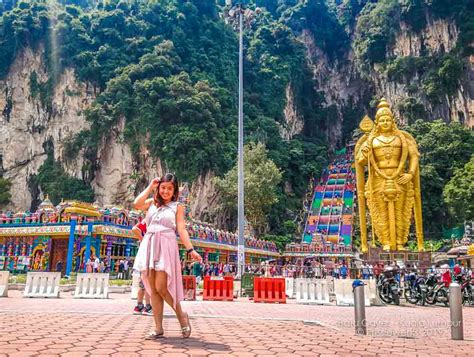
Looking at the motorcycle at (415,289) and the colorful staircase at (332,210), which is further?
the colorful staircase at (332,210)

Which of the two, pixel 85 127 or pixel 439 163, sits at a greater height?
pixel 85 127

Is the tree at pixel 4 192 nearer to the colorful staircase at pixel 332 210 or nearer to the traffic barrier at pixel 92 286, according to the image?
the colorful staircase at pixel 332 210

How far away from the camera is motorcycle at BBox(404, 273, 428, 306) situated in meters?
10.2

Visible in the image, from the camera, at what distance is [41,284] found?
34.1ft

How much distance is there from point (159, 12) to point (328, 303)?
37.7 meters

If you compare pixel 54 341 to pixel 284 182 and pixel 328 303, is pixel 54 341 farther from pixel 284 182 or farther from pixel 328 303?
pixel 284 182

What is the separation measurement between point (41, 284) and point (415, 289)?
9188mm

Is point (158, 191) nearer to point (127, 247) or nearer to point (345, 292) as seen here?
point (345, 292)

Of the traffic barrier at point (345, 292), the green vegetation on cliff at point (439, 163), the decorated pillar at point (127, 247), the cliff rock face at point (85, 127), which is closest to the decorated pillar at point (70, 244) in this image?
the decorated pillar at point (127, 247)

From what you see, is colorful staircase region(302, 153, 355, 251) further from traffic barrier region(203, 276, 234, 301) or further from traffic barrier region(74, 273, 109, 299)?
traffic barrier region(74, 273, 109, 299)

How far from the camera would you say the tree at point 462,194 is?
88.6ft

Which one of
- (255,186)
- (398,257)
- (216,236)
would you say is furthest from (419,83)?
(398,257)

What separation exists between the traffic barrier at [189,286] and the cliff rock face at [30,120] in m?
30.0

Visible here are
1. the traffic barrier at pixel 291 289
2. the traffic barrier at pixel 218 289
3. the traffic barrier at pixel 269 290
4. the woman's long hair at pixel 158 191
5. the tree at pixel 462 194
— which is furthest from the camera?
the tree at pixel 462 194
